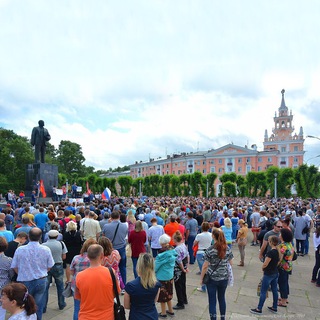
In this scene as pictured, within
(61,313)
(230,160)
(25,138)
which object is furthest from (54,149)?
(61,313)

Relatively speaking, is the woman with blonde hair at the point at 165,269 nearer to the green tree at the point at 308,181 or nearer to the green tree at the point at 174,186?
the green tree at the point at 308,181

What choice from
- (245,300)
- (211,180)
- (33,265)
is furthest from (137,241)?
(211,180)

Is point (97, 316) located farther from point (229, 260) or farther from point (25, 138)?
point (25, 138)

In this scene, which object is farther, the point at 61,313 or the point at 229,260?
the point at 61,313

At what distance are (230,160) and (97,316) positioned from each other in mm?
77571

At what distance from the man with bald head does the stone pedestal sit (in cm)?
1468

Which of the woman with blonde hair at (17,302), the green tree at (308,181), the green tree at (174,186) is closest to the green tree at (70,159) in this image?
the green tree at (174,186)

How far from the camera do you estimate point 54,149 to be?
77.4 meters

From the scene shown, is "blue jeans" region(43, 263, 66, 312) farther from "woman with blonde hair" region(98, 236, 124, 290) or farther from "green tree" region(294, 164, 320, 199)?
"green tree" region(294, 164, 320, 199)

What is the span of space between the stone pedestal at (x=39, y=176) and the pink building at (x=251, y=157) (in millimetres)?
64876

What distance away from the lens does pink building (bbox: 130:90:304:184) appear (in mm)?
74438

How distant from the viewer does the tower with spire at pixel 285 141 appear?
73938 mm

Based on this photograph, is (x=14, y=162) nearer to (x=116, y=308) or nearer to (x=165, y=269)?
(x=165, y=269)

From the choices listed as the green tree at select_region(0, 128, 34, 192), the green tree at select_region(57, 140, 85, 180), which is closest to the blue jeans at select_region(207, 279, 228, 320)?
the green tree at select_region(0, 128, 34, 192)
